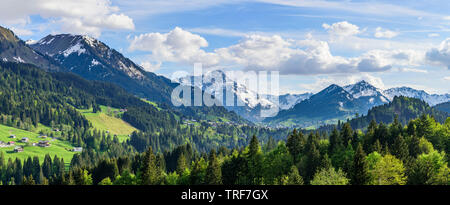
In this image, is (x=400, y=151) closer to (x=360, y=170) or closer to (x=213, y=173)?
(x=360, y=170)

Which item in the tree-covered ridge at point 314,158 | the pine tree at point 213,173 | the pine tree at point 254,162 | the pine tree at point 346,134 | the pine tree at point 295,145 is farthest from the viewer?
the pine tree at point 346,134

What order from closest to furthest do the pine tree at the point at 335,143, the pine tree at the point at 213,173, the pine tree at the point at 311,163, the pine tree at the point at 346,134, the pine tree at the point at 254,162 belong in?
the pine tree at the point at 311,163 → the pine tree at the point at 213,173 → the pine tree at the point at 254,162 → the pine tree at the point at 335,143 → the pine tree at the point at 346,134

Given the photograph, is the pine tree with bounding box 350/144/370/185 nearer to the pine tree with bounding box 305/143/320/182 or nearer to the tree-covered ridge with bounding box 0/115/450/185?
the tree-covered ridge with bounding box 0/115/450/185

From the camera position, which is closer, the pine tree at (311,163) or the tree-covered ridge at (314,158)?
the tree-covered ridge at (314,158)

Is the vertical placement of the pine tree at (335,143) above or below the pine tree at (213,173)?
above

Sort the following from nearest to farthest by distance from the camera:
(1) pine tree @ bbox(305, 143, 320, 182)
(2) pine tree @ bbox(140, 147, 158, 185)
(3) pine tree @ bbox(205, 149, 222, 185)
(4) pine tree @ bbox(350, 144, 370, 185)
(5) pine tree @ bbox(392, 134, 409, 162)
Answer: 1. (4) pine tree @ bbox(350, 144, 370, 185)
2. (5) pine tree @ bbox(392, 134, 409, 162)
3. (1) pine tree @ bbox(305, 143, 320, 182)
4. (3) pine tree @ bbox(205, 149, 222, 185)
5. (2) pine tree @ bbox(140, 147, 158, 185)

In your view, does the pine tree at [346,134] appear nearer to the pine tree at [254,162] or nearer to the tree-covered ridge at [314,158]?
the tree-covered ridge at [314,158]

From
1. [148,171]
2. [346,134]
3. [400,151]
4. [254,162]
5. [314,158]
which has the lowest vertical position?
[148,171]

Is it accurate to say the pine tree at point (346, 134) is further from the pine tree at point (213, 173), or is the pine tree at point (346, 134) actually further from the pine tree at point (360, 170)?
the pine tree at point (213, 173)

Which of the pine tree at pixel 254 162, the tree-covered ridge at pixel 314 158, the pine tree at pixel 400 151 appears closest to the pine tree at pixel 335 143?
the tree-covered ridge at pixel 314 158

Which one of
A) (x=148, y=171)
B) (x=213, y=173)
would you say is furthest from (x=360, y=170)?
(x=148, y=171)

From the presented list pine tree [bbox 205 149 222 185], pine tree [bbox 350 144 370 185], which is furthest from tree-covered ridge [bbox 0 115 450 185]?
pine tree [bbox 350 144 370 185]
